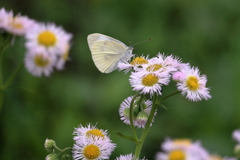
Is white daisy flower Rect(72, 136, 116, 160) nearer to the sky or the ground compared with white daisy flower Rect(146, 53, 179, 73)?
nearer to the ground

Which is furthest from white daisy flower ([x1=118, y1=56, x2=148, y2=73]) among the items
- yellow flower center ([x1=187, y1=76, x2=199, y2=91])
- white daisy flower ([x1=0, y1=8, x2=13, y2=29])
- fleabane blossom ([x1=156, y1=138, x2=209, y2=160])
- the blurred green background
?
the blurred green background

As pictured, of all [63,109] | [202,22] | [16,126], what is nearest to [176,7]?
[202,22]

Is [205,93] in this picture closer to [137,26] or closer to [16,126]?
[16,126]

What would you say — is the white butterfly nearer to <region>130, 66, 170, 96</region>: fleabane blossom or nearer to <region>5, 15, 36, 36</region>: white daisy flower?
<region>5, 15, 36, 36</region>: white daisy flower

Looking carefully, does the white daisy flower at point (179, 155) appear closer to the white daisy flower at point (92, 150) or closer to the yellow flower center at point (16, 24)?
the white daisy flower at point (92, 150)

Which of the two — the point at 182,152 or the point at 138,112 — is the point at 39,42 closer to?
the point at 138,112

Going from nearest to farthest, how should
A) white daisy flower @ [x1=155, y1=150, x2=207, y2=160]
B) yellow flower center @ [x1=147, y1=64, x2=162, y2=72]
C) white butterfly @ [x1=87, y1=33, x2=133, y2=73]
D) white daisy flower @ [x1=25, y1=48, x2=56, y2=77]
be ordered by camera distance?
white daisy flower @ [x1=155, y1=150, x2=207, y2=160]
yellow flower center @ [x1=147, y1=64, x2=162, y2=72]
white daisy flower @ [x1=25, y1=48, x2=56, y2=77]
white butterfly @ [x1=87, y1=33, x2=133, y2=73]
